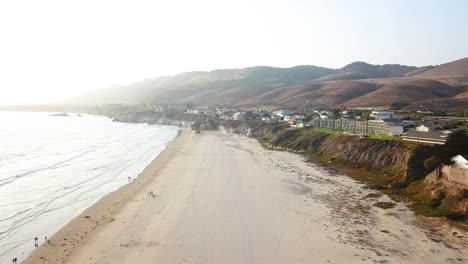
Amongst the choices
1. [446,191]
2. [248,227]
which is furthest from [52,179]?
[446,191]

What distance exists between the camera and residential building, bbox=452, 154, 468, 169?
87.4 ft

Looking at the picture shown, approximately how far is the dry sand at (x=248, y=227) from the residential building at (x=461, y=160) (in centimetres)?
436

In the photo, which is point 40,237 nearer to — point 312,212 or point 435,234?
point 312,212

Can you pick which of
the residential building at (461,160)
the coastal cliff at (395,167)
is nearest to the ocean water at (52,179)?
the coastal cliff at (395,167)

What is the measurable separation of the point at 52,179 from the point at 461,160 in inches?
1281

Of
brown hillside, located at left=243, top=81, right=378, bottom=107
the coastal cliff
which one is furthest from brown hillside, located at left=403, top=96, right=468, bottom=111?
the coastal cliff

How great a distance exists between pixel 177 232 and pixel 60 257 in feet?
19.3

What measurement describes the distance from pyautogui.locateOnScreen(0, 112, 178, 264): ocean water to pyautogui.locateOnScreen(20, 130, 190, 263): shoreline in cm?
62

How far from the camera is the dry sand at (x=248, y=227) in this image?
19.9 m

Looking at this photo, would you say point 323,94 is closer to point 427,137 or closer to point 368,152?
point 368,152

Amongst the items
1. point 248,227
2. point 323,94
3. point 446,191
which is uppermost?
point 323,94

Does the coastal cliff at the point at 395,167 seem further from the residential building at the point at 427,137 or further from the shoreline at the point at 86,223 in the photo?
the shoreline at the point at 86,223

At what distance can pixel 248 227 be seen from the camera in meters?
24.0

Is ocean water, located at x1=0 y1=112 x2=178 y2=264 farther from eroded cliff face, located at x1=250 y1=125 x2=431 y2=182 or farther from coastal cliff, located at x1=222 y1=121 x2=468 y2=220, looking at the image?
coastal cliff, located at x1=222 y1=121 x2=468 y2=220
